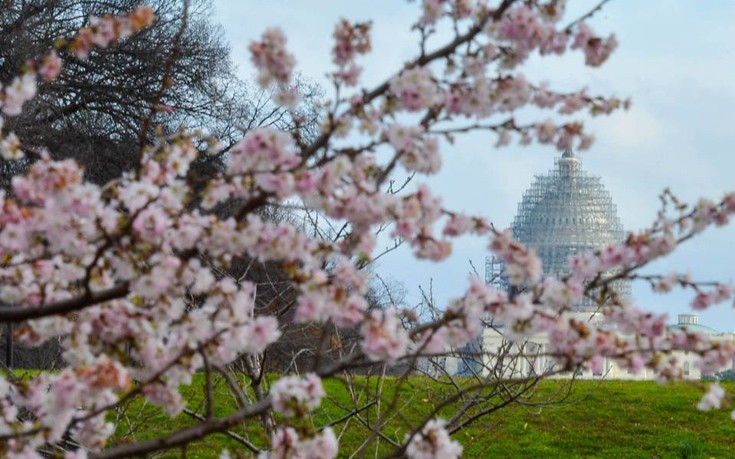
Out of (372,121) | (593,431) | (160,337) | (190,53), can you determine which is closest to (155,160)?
(160,337)

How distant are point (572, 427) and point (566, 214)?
135m

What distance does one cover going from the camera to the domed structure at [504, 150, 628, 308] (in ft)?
471

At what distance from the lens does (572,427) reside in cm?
1329

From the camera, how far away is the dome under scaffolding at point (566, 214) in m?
144

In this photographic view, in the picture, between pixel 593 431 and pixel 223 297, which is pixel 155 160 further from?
pixel 593 431

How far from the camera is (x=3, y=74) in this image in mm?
18828

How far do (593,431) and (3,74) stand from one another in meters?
11.8

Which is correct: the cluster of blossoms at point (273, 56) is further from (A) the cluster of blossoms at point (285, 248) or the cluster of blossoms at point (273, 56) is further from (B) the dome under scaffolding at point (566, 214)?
(B) the dome under scaffolding at point (566, 214)

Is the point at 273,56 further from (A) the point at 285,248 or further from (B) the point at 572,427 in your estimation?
(B) the point at 572,427

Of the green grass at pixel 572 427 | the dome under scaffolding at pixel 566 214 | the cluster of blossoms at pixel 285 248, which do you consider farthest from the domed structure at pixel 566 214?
the cluster of blossoms at pixel 285 248

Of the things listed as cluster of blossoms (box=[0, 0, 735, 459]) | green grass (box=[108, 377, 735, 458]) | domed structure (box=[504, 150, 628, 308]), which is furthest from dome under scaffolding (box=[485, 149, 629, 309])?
cluster of blossoms (box=[0, 0, 735, 459])

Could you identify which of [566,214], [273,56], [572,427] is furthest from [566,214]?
[273,56]

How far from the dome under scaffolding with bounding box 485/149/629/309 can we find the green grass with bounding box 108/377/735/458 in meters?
127

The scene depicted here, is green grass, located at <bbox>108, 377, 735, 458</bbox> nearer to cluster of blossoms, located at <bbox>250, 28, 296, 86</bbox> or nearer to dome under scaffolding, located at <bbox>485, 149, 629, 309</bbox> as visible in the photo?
cluster of blossoms, located at <bbox>250, 28, 296, 86</bbox>
